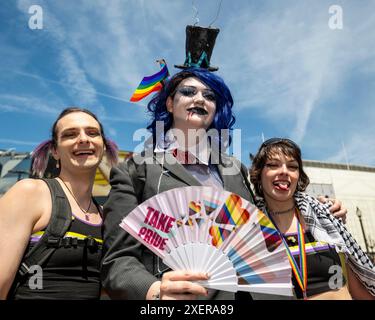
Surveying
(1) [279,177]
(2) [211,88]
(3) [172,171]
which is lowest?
(3) [172,171]

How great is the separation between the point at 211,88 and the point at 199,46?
0.68m

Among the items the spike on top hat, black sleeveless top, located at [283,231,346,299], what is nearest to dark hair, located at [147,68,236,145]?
the spike on top hat

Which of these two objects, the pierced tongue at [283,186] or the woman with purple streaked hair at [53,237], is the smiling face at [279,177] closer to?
the pierced tongue at [283,186]

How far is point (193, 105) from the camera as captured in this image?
230 centimetres

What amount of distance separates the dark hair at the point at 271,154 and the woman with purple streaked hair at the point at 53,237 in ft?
4.74

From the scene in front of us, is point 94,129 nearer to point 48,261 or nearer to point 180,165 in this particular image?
point 180,165

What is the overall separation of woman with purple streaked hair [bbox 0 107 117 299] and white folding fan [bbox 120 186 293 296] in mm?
645

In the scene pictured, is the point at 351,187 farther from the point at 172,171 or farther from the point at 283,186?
the point at 172,171

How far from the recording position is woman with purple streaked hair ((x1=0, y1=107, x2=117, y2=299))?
69.9 inches

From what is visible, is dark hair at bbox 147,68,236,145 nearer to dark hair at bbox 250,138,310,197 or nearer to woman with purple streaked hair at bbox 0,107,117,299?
dark hair at bbox 250,138,310,197

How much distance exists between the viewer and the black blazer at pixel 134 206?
1416 mm

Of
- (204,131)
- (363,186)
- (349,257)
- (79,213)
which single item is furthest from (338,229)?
(363,186)

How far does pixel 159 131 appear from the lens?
2434 millimetres

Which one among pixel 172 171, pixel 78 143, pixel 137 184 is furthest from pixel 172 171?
pixel 78 143
